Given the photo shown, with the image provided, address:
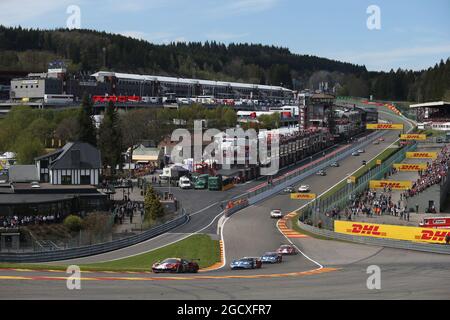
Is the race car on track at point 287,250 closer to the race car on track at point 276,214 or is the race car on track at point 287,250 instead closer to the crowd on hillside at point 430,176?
the race car on track at point 276,214

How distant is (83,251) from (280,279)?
14.1 m

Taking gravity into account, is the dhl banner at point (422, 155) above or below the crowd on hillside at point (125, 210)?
above

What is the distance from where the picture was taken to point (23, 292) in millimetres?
21281

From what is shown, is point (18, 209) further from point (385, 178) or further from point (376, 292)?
point (385, 178)

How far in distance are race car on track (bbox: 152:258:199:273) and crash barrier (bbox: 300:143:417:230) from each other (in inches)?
743

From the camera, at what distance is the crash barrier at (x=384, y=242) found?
3831 centimetres

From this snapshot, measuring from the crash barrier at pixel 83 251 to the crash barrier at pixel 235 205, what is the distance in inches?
360

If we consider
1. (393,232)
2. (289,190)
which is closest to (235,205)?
(289,190)

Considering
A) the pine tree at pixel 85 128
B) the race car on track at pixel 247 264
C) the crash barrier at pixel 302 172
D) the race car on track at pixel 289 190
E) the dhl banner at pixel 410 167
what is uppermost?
the pine tree at pixel 85 128

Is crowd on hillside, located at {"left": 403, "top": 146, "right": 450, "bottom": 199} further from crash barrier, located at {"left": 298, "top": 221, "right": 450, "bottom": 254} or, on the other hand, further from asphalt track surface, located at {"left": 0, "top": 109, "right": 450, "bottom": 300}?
asphalt track surface, located at {"left": 0, "top": 109, "right": 450, "bottom": 300}

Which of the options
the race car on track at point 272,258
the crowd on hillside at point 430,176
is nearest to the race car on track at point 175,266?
the race car on track at point 272,258

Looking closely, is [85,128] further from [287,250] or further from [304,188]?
[287,250]

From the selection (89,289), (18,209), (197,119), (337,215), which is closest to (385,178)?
(337,215)
